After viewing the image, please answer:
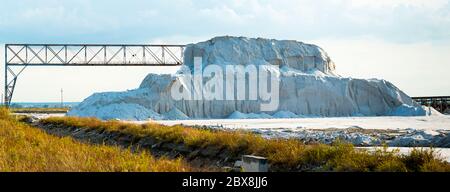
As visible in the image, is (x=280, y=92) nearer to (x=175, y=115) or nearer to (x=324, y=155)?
(x=175, y=115)

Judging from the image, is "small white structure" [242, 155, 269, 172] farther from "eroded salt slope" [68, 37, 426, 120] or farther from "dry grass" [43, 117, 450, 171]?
"eroded salt slope" [68, 37, 426, 120]

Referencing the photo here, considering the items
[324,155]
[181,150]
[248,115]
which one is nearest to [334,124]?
[248,115]

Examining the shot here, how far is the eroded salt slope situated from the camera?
187 ft

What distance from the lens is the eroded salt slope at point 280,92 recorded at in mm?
57094

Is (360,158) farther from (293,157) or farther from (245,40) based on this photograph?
(245,40)

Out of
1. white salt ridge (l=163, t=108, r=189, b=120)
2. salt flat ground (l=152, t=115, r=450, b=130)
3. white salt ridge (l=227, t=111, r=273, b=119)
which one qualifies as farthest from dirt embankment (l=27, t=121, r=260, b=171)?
white salt ridge (l=227, t=111, r=273, b=119)

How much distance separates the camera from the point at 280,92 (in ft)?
206

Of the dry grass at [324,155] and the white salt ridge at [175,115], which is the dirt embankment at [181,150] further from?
the white salt ridge at [175,115]

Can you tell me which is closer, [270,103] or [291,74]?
[270,103]

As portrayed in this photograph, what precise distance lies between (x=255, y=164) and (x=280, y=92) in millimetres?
52393

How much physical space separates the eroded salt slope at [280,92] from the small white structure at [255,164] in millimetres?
41930
